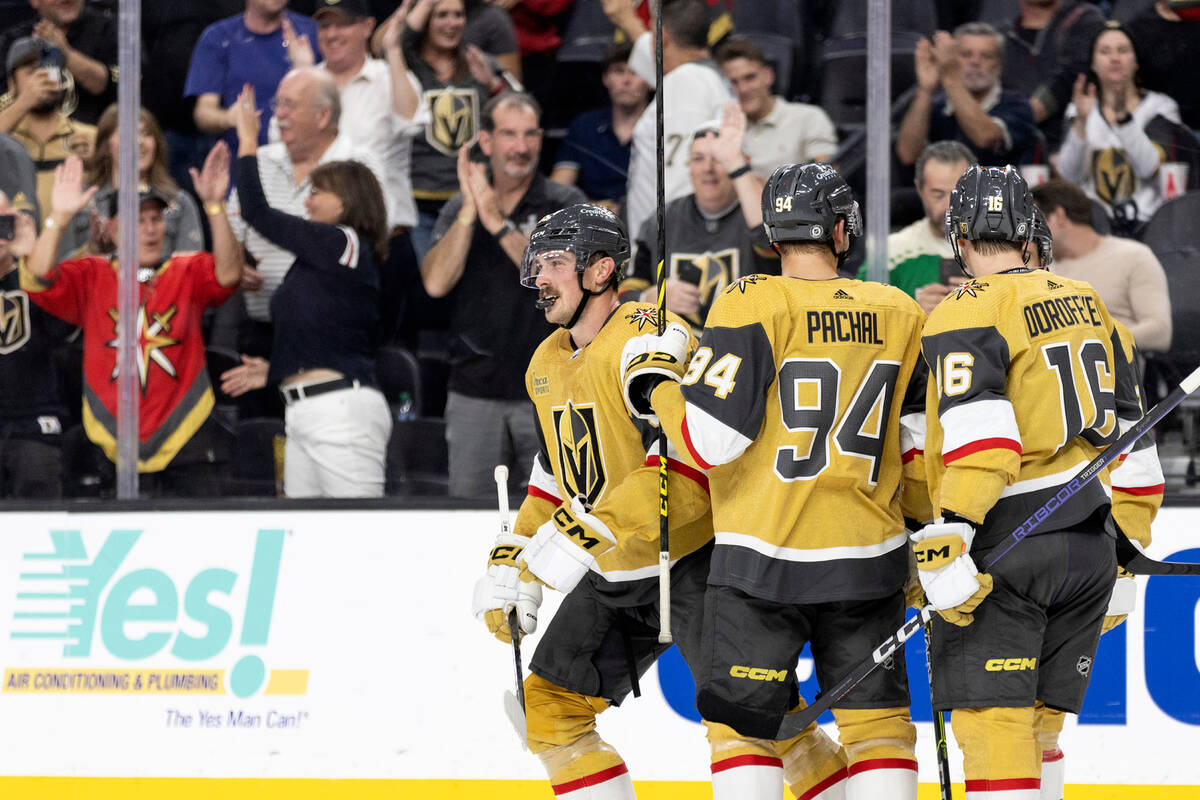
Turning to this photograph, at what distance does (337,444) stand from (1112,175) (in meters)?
2.47

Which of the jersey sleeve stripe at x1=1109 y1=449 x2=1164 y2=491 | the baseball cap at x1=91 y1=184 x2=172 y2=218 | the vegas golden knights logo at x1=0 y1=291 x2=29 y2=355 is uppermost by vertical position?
the baseball cap at x1=91 y1=184 x2=172 y2=218

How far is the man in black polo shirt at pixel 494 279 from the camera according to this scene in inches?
177

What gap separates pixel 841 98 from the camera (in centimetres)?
Answer: 449

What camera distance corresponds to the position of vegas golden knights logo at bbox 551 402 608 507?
9.91ft

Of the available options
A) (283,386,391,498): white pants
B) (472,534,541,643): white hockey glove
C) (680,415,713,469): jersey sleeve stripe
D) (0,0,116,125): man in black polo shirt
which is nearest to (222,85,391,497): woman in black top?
(283,386,391,498): white pants

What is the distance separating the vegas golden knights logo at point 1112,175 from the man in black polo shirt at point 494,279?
156 cm

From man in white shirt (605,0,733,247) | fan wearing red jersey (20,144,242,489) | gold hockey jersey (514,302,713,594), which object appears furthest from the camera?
man in white shirt (605,0,733,247)

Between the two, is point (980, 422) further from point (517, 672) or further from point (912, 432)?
point (517, 672)

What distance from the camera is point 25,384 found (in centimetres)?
460

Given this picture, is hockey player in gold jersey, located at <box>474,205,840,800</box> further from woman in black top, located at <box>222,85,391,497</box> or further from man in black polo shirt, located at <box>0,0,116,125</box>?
man in black polo shirt, located at <box>0,0,116,125</box>

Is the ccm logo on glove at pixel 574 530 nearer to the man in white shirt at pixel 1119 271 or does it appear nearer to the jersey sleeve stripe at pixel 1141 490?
the jersey sleeve stripe at pixel 1141 490

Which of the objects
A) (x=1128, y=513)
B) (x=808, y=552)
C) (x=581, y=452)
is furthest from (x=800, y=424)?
(x=1128, y=513)

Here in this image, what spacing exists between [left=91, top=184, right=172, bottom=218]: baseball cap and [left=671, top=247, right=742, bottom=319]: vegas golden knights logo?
165 cm

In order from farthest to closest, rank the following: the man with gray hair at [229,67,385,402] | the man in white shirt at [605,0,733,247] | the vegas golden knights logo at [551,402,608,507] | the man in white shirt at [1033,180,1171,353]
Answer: the man with gray hair at [229,67,385,402]
the man in white shirt at [605,0,733,247]
the man in white shirt at [1033,180,1171,353]
the vegas golden knights logo at [551,402,608,507]
